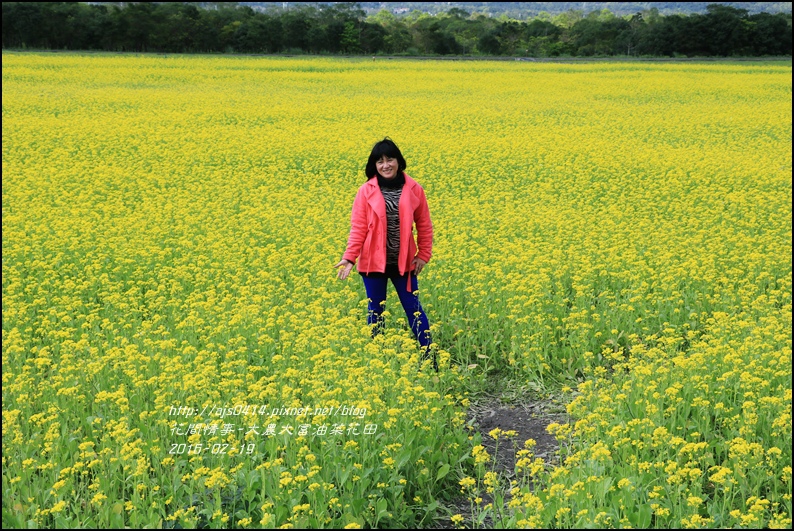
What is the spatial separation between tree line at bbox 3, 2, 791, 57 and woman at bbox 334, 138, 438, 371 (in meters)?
51.8

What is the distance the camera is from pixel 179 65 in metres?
39.7

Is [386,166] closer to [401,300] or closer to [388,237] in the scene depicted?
[388,237]

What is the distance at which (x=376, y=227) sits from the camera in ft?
19.3

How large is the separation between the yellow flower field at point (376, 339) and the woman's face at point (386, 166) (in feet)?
3.86

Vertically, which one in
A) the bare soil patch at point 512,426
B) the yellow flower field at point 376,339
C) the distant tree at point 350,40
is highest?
the distant tree at point 350,40

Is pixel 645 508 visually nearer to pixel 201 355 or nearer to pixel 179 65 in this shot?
pixel 201 355

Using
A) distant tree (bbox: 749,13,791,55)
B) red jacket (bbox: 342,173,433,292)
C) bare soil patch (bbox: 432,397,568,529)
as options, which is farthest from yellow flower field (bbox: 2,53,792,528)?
distant tree (bbox: 749,13,791,55)

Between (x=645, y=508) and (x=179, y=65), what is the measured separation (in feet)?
130

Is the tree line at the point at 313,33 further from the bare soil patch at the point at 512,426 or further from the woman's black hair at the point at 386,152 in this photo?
the bare soil patch at the point at 512,426

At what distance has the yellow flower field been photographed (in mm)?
4062

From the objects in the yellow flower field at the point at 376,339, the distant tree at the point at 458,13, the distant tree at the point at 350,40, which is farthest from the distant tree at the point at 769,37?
the yellow flower field at the point at 376,339

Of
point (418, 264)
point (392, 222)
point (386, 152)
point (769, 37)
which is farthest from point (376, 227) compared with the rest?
point (769, 37)

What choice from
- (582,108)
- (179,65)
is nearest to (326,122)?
(582,108)

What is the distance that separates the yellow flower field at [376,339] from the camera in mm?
4062
